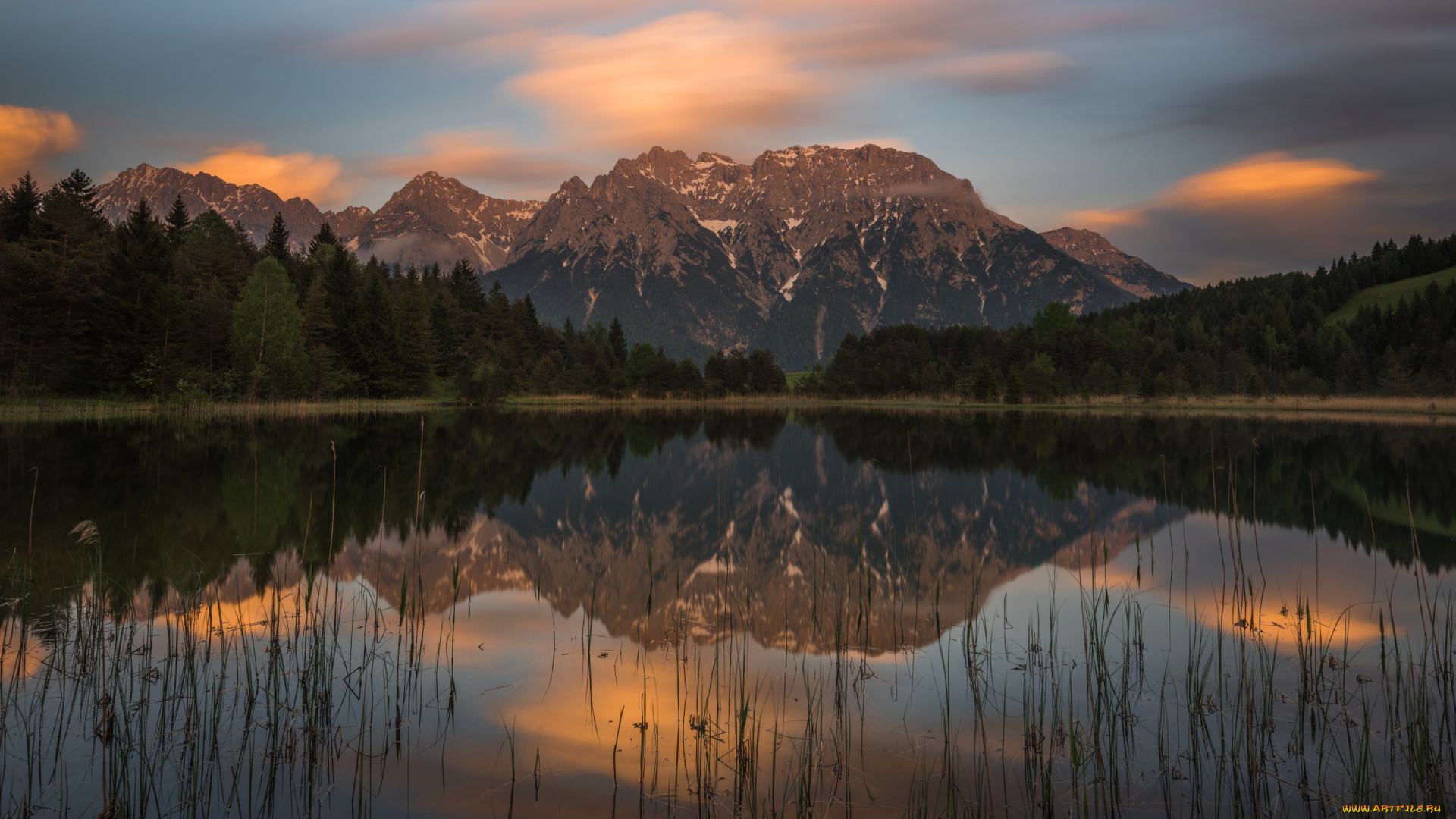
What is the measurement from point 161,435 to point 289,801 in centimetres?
3367

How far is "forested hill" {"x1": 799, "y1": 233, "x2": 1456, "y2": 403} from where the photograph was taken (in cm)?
8762

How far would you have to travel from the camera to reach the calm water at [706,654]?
5270 mm

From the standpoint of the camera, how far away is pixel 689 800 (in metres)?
5.08

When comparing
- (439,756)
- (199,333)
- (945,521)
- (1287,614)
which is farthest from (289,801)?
(199,333)

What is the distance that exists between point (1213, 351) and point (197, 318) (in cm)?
11606

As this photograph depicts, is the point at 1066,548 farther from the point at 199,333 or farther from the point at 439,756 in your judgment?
the point at 199,333

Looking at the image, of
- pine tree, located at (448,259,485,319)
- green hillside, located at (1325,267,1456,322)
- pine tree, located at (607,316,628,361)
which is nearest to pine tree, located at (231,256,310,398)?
pine tree, located at (448,259,485,319)

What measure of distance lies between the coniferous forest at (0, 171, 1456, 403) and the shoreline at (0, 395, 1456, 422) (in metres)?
1.62

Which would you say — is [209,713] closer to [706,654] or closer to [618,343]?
[706,654]

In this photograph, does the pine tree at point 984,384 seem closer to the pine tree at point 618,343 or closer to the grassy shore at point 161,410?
the pine tree at point 618,343

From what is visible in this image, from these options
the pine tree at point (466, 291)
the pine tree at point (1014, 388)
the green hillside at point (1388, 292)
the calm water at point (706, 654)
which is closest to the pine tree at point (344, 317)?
the pine tree at point (466, 291)

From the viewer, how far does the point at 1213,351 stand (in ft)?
351

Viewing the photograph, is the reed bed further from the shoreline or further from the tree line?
the tree line

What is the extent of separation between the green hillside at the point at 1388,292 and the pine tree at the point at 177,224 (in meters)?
159
